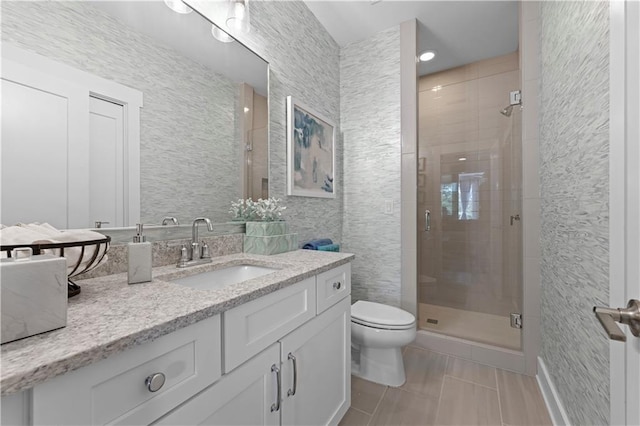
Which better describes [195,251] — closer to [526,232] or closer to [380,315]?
[380,315]

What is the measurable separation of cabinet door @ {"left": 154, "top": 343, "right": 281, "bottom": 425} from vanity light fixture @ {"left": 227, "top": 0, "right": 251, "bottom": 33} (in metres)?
1.52

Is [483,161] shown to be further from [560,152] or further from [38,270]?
[38,270]

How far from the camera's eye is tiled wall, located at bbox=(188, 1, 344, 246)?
166 cm

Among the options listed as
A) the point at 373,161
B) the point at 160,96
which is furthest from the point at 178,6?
the point at 373,161

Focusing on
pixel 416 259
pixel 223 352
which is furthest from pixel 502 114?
pixel 223 352

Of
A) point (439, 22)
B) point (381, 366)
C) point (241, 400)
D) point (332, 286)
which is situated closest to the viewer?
point (241, 400)

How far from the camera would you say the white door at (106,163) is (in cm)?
93

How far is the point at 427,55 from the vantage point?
101 inches

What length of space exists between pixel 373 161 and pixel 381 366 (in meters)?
1.53

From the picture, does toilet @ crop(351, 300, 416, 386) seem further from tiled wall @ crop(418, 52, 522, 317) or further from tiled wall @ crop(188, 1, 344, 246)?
tiled wall @ crop(418, 52, 522, 317)

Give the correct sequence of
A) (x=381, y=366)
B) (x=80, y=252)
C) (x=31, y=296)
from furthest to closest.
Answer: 1. (x=381, y=366)
2. (x=80, y=252)
3. (x=31, y=296)

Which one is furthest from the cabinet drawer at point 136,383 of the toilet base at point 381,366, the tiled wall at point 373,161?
the tiled wall at point 373,161

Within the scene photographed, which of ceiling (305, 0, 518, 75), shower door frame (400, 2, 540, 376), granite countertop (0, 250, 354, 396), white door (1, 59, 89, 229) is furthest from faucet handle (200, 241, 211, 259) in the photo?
ceiling (305, 0, 518, 75)

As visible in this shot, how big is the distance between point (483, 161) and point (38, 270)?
300 centimetres
